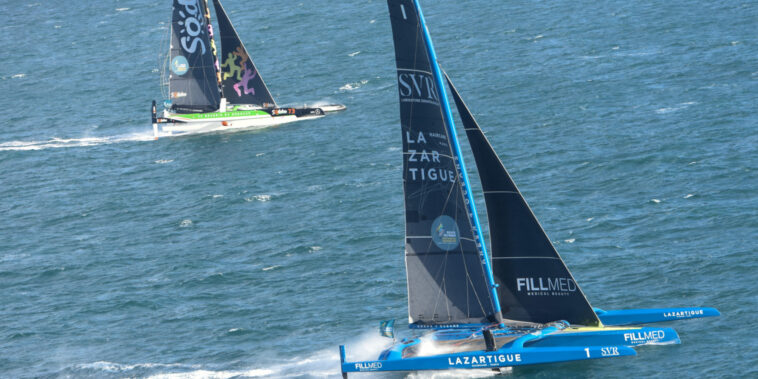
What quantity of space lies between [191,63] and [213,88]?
289 cm

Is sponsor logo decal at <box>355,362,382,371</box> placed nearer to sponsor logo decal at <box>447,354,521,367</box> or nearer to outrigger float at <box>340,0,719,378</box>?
outrigger float at <box>340,0,719,378</box>

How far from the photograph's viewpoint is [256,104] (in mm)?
102125

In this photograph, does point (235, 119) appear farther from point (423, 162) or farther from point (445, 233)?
point (423, 162)

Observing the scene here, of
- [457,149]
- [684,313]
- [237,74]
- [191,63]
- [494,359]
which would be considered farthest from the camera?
[237,74]

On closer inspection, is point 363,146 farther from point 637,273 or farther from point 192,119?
point 637,273

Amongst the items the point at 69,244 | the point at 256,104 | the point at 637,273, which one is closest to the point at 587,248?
the point at 637,273

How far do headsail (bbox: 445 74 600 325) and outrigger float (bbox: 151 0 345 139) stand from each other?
184ft

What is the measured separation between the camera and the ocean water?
58.4m

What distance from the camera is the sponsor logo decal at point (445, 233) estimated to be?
4628 cm

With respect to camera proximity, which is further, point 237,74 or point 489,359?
point 237,74

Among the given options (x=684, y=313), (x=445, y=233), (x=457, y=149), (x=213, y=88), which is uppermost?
(x=457, y=149)

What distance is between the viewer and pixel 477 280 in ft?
155

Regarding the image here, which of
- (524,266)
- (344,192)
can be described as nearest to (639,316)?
(524,266)

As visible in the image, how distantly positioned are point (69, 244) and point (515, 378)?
130ft
